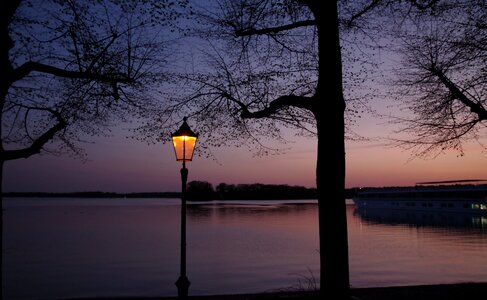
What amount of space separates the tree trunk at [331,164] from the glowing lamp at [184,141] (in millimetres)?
3299

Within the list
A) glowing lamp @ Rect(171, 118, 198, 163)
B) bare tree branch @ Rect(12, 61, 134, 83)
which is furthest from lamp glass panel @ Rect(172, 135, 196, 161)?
bare tree branch @ Rect(12, 61, 134, 83)

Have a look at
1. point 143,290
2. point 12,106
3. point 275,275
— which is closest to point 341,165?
point 12,106

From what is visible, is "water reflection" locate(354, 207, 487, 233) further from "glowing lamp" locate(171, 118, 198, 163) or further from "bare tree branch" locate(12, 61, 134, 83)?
"bare tree branch" locate(12, 61, 134, 83)

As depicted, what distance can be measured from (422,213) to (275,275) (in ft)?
267

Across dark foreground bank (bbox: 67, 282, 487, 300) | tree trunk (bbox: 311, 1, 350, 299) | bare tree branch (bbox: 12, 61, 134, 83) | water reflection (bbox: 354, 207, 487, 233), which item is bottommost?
water reflection (bbox: 354, 207, 487, 233)

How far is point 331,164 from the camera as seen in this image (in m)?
8.75

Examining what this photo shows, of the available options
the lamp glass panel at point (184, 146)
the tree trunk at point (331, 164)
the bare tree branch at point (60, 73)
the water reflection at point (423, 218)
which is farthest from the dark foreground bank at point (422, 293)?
the water reflection at point (423, 218)

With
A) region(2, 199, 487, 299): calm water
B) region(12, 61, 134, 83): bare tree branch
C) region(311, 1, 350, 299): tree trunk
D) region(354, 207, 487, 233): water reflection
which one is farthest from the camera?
region(354, 207, 487, 233): water reflection

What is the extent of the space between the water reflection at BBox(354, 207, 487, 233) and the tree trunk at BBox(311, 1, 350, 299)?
62.5 metres

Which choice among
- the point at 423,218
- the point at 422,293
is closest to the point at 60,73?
the point at 422,293

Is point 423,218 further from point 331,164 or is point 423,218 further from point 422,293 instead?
point 331,164

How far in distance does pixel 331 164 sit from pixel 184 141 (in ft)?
12.7

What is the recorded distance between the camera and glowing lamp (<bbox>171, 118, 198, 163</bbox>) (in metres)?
10.7

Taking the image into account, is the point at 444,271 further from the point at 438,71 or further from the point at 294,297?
the point at 294,297
